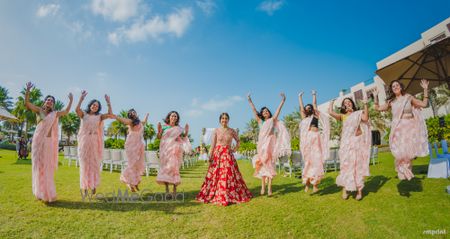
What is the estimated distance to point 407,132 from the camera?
568 cm

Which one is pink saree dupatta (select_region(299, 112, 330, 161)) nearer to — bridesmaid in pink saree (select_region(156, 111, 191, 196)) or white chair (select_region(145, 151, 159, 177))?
bridesmaid in pink saree (select_region(156, 111, 191, 196))

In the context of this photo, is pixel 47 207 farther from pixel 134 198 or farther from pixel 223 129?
pixel 223 129

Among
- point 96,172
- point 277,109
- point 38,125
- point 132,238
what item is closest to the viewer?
point 132,238

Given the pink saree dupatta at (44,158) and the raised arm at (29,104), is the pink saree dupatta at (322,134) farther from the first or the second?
the raised arm at (29,104)

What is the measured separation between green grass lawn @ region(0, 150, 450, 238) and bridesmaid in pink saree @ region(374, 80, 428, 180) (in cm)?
74

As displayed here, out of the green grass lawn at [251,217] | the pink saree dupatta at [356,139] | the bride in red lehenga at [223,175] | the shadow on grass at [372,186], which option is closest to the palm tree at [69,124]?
the green grass lawn at [251,217]

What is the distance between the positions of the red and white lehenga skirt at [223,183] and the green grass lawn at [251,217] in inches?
12.0

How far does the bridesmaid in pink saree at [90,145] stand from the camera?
20.9ft

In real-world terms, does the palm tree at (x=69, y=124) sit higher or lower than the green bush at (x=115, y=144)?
higher

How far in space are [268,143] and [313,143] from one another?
4.08ft

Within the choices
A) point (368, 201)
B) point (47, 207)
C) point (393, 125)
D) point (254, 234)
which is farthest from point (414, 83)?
point (47, 207)

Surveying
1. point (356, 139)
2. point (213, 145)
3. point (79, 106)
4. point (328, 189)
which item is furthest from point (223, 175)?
point (79, 106)

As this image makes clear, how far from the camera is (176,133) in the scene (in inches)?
270

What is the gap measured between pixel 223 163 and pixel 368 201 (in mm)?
3426
